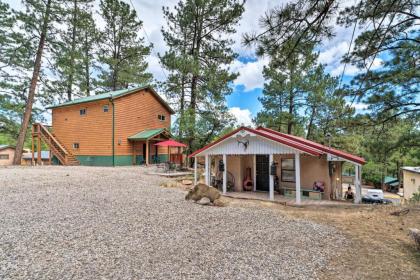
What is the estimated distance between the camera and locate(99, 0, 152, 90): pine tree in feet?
81.8

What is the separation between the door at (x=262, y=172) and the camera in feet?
35.3

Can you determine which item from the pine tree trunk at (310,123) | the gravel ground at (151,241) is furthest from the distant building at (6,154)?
the pine tree trunk at (310,123)

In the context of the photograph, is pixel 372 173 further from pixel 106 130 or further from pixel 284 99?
pixel 106 130

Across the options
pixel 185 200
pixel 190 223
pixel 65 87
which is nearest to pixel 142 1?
pixel 185 200

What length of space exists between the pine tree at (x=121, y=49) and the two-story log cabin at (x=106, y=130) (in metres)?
7.26

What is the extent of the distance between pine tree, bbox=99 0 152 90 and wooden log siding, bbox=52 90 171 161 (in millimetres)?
7310

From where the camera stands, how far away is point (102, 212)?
5828 mm

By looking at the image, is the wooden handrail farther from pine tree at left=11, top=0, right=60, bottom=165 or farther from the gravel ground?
the gravel ground

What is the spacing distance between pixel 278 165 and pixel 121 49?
23.9 metres

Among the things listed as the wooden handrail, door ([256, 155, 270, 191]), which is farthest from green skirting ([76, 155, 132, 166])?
door ([256, 155, 270, 191])

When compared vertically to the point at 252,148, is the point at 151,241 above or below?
below

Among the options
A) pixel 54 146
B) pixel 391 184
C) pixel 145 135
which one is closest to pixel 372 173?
pixel 391 184

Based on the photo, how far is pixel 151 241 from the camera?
416cm

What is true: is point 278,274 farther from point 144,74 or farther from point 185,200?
point 144,74
